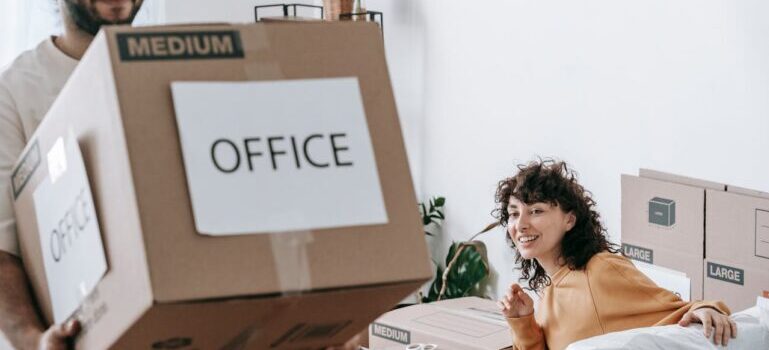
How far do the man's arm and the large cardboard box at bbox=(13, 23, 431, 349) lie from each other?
158mm

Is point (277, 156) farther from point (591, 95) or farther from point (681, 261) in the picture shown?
point (591, 95)

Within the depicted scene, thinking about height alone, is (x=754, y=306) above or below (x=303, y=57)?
below

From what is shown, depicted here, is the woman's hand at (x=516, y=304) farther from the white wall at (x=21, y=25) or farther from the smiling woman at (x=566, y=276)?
the white wall at (x=21, y=25)

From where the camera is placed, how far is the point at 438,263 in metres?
3.94

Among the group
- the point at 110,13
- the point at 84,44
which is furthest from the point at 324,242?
the point at 84,44

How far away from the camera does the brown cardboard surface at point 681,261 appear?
246cm

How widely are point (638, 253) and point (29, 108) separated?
1.66 meters

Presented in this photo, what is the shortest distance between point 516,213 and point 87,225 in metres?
1.74

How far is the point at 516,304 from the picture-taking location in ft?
8.38

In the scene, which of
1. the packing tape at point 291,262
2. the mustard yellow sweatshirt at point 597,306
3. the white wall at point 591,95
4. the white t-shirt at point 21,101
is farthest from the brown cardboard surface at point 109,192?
the white wall at point 591,95

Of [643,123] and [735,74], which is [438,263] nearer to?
[643,123]

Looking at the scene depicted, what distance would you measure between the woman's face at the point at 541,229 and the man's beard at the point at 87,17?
4.57ft

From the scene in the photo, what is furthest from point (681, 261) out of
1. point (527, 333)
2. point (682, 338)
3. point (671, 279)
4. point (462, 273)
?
point (462, 273)

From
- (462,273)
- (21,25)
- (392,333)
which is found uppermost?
(21,25)
